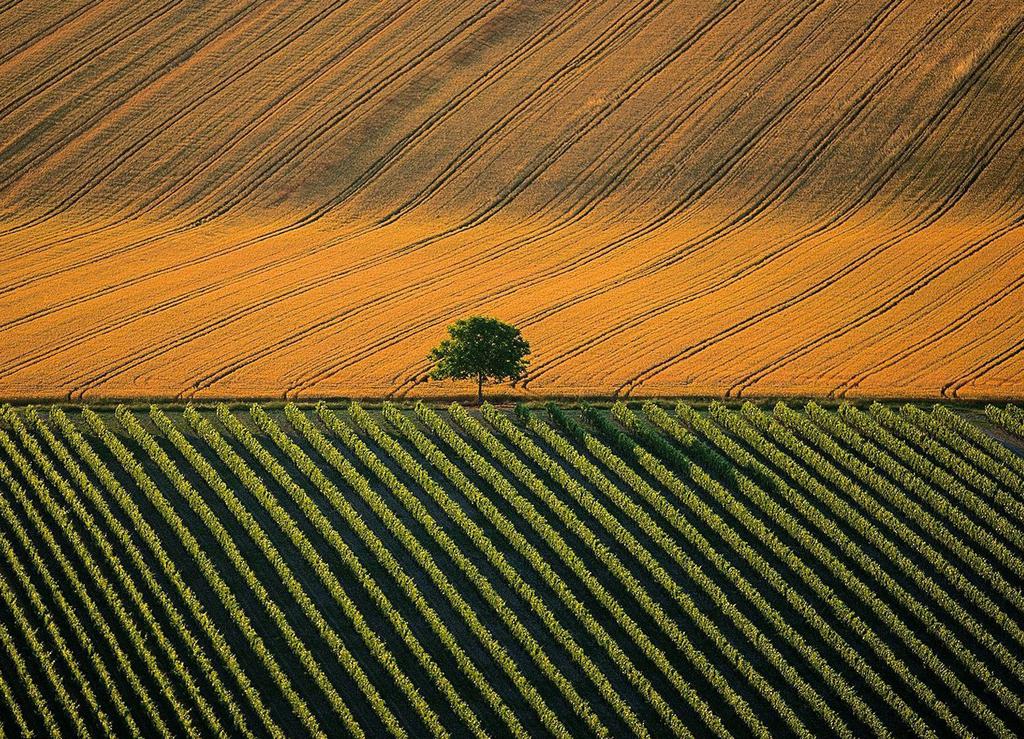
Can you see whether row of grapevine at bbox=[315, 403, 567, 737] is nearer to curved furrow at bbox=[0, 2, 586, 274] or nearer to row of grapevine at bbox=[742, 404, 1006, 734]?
row of grapevine at bbox=[742, 404, 1006, 734]

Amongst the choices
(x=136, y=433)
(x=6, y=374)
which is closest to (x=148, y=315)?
(x=6, y=374)

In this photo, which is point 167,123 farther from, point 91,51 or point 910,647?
point 910,647

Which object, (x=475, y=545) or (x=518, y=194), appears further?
(x=518, y=194)

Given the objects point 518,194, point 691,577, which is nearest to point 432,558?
point 691,577


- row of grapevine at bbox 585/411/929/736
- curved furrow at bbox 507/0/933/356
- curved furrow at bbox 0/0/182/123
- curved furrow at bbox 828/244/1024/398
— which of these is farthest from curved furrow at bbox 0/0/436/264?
curved furrow at bbox 828/244/1024/398

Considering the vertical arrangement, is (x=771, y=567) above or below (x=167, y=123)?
below

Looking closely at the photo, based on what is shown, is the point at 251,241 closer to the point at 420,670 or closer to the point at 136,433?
the point at 136,433

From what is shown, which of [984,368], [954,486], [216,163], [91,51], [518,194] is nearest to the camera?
[954,486]

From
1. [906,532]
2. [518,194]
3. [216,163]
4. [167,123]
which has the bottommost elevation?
[906,532]
